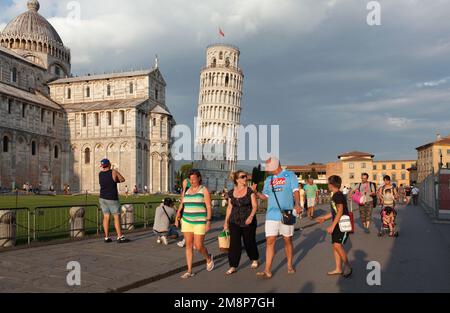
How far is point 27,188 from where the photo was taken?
45312mm

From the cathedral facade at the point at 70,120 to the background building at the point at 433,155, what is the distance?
201 feet

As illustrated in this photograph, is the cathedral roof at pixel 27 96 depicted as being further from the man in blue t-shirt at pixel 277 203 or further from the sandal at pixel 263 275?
the sandal at pixel 263 275

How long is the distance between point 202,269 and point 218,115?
82.8 m

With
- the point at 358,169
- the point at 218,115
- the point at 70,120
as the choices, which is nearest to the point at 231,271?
the point at 70,120

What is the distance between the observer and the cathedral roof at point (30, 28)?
62.4 meters

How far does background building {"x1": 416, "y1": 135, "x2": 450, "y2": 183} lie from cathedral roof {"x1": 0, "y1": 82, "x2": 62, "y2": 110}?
74571 mm

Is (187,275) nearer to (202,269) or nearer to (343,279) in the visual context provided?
(202,269)

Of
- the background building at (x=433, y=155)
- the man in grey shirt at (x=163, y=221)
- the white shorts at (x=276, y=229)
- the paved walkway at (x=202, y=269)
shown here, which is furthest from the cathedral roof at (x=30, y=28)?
the background building at (x=433, y=155)

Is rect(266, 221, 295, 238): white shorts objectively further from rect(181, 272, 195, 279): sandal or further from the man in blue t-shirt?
rect(181, 272, 195, 279): sandal

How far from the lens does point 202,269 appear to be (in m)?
8.13

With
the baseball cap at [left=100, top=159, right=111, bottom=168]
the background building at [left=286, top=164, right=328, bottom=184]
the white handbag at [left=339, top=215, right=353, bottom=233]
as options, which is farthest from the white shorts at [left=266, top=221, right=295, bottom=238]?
the background building at [left=286, top=164, right=328, bottom=184]

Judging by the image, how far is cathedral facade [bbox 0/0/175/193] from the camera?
5147cm
